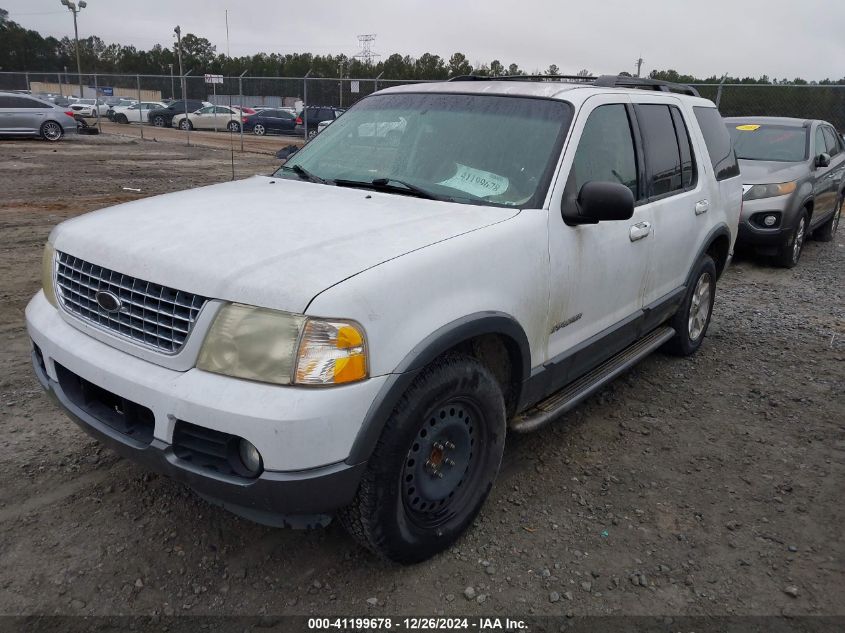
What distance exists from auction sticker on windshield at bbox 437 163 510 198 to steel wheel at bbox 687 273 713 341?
2406 mm

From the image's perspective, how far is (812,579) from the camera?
283 centimetres

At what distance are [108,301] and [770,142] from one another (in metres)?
9.46

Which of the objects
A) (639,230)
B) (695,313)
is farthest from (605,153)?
(695,313)

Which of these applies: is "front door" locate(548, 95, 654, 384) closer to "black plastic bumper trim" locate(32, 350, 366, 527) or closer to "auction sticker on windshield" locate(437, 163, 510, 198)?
"auction sticker on windshield" locate(437, 163, 510, 198)

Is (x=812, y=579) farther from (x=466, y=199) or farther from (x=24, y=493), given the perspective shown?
(x=24, y=493)

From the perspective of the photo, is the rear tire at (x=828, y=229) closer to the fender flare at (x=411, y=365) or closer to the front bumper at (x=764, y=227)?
the front bumper at (x=764, y=227)

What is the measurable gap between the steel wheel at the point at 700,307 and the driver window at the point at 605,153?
1.55 metres

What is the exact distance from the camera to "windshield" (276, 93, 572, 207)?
10.6 feet

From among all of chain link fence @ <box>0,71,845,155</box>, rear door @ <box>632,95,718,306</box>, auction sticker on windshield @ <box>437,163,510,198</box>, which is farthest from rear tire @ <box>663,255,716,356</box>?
chain link fence @ <box>0,71,845,155</box>

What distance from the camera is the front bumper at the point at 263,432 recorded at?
7.07 ft

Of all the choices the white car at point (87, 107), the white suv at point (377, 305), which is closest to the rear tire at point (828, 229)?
the white suv at point (377, 305)

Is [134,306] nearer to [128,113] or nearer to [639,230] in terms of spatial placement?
[639,230]

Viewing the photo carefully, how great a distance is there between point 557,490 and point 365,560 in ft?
3.61

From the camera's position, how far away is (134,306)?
248cm
